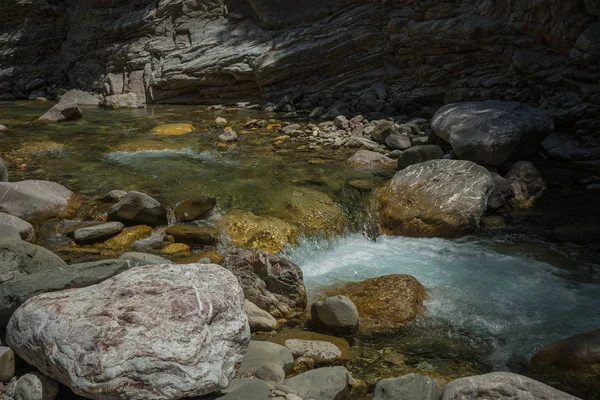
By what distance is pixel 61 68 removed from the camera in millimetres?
22188

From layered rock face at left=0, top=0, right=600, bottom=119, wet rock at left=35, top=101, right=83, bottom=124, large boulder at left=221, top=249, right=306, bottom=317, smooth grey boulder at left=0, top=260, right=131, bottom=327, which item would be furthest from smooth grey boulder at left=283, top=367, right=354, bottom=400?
wet rock at left=35, top=101, right=83, bottom=124

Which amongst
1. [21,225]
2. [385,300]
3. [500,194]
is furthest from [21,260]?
[500,194]

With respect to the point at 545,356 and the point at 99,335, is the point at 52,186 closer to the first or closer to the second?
the point at 99,335

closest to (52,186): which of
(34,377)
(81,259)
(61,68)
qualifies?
(81,259)

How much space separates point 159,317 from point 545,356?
3.17m

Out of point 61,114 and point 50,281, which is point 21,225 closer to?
point 50,281

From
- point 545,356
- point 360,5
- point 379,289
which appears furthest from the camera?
point 360,5

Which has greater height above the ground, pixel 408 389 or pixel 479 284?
pixel 408 389

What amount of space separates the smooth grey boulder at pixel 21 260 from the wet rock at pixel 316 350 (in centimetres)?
199

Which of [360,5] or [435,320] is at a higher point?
[360,5]

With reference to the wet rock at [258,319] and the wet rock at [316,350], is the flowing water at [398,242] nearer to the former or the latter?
the wet rock at [316,350]

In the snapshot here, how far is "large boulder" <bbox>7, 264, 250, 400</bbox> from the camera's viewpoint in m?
3.35

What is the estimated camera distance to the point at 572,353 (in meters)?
4.63

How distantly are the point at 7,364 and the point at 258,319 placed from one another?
2104mm
